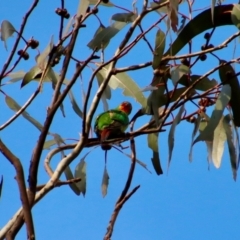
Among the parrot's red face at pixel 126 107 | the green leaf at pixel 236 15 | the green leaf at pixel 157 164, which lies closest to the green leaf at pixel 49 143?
the green leaf at pixel 157 164

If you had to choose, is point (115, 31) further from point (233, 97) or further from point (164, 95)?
point (233, 97)

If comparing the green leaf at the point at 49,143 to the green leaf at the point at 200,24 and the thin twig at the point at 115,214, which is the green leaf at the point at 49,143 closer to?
the green leaf at the point at 200,24

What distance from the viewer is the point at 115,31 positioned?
2.01m

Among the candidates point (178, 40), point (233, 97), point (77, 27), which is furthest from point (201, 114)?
point (77, 27)

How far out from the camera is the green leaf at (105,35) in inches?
76.4

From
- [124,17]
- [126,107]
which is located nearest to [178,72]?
[124,17]

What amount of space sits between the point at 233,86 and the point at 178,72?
7.4 inches

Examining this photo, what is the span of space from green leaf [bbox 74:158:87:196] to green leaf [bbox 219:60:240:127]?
0.48 meters

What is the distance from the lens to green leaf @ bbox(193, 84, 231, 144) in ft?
5.71

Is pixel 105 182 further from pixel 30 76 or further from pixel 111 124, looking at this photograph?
pixel 111 124

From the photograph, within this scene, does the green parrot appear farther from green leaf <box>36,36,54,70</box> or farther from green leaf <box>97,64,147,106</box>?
green leaf <box>36,36,54,70</box>

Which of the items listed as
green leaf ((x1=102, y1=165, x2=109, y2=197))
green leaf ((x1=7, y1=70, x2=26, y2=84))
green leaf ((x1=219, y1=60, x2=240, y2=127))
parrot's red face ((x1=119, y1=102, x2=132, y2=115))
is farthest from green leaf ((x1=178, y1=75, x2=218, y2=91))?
parrot's red face ((x1=119, y1=102, x2=132, y2=115))

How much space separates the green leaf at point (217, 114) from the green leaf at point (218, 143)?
0.08 m

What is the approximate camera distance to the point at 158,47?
5.98 ft
